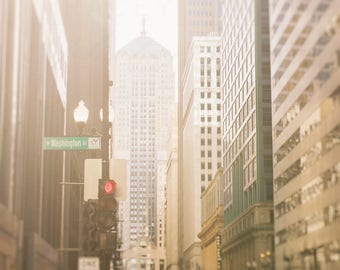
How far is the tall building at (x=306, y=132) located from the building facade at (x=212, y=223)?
1795 inches

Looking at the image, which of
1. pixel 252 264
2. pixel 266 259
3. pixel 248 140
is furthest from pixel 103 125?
pixel 248 140

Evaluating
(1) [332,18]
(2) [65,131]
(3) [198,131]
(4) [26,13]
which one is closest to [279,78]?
(1) [332,18]

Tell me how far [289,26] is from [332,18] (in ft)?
63.0

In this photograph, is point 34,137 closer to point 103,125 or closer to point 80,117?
point 103,125

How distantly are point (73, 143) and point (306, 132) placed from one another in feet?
230

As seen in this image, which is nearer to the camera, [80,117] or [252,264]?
[80,117]

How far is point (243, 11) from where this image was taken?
124 metres

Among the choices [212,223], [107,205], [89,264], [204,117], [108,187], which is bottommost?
[89,264]

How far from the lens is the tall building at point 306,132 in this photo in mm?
78062

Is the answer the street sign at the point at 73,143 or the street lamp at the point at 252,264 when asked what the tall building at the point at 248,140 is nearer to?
the street lamp at the point at 252,264

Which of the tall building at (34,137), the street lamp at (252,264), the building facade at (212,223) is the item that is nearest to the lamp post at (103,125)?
the tall building at (34,137)

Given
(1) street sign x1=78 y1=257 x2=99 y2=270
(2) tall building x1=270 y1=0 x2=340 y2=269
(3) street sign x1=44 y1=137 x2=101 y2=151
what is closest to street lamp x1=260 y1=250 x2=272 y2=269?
(2) tall building x1=270 y1=0 x2=340 y2=269

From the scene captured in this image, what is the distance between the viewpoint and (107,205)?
15469mm

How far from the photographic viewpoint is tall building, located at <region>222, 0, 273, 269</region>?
365ft
